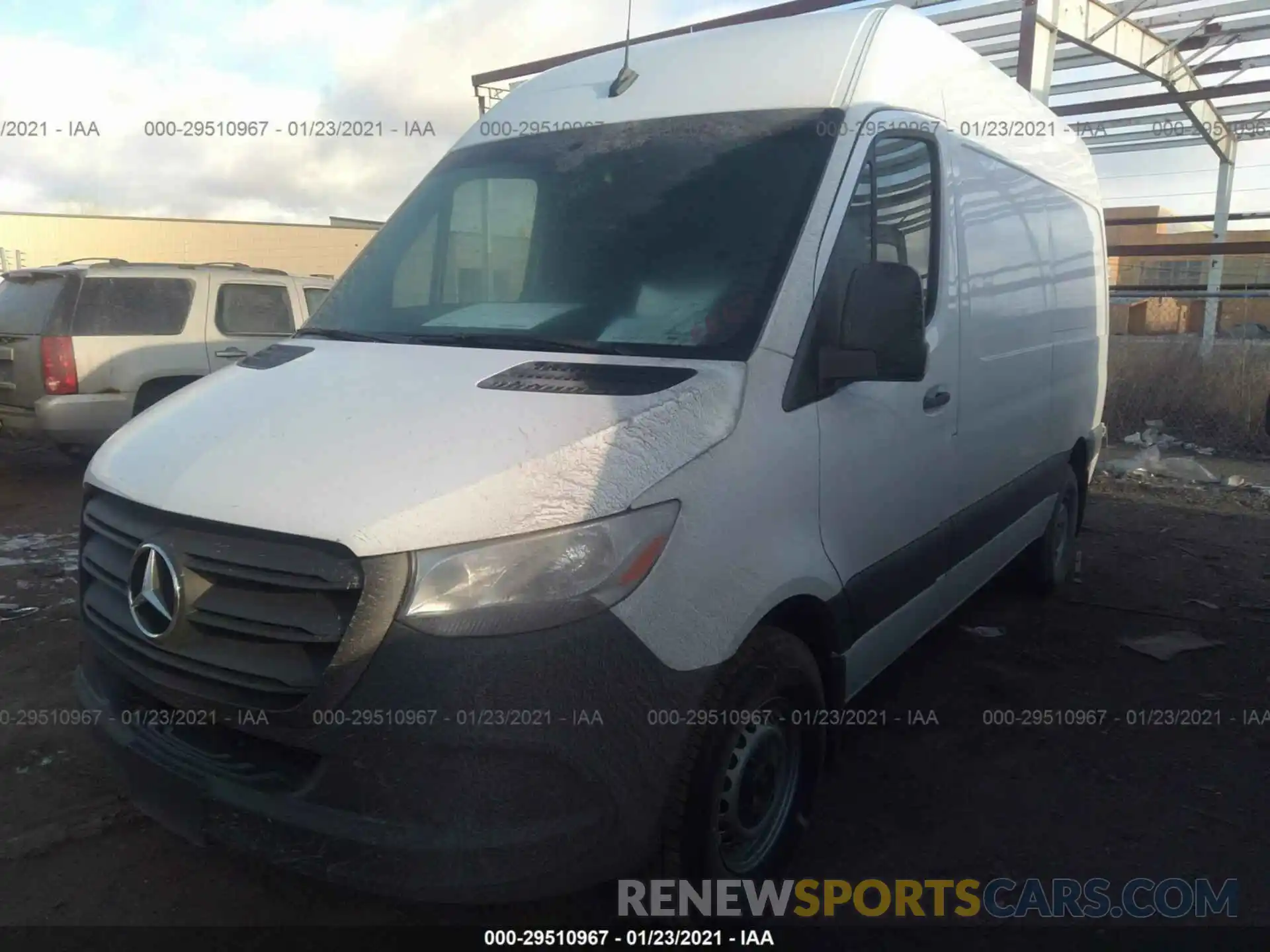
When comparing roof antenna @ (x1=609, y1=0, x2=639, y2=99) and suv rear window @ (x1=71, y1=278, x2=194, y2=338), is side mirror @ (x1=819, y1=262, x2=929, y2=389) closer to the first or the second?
roof antenna @ (x1=609, y1=0, x2=639, y2=99)

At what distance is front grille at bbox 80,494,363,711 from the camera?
204 centimetres

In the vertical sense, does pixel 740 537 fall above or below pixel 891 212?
below

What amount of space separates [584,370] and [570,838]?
3.85 ft

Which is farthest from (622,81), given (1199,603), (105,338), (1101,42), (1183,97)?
(1183,97)

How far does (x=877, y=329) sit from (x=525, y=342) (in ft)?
3.30

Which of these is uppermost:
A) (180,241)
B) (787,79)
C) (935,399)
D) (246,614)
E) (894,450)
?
(180,241)

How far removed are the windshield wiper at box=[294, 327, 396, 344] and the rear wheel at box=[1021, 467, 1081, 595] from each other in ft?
12.6

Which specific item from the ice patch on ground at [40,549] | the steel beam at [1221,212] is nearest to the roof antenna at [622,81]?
the ice patch on ground at [40,549]

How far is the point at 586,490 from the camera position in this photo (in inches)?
83.5

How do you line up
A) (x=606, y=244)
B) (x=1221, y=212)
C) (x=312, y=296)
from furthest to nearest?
(x=1221, y=212) → (x=312, y=296) → (x=606, y=244)

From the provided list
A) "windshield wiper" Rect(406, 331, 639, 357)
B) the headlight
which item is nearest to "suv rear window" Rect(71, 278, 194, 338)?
"windshield wiper" Rect(406, 331, 639, 357)

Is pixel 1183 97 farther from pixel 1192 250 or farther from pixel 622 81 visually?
pixel 622 81

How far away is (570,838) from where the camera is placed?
2078mm

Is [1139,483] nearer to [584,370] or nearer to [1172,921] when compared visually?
[1172,921]
